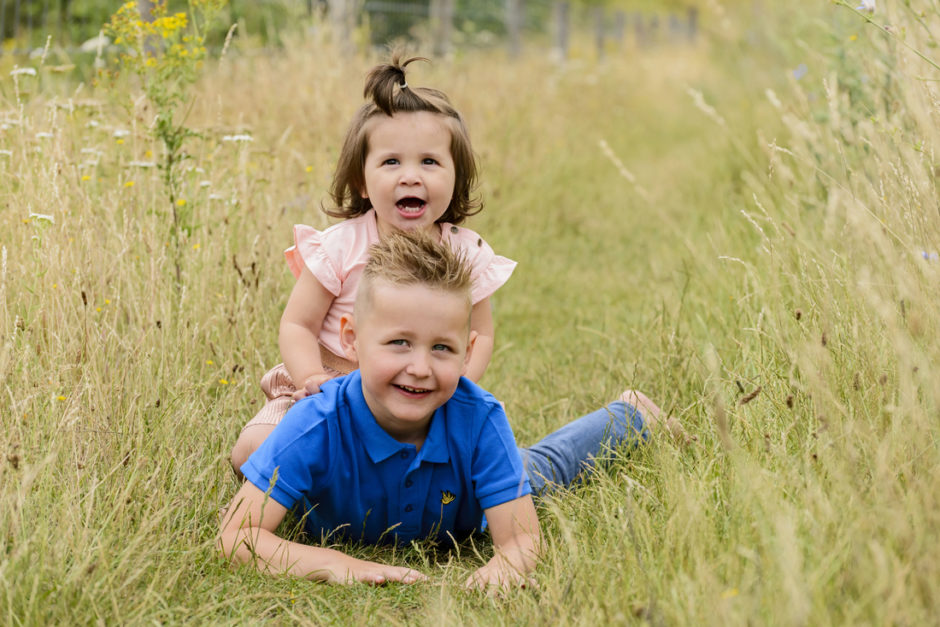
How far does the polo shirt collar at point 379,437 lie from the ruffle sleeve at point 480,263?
0.56m

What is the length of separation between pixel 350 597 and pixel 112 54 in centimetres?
623

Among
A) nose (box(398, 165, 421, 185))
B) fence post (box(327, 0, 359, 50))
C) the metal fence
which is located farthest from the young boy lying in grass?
fence post (box(327, 0, 359, 50))

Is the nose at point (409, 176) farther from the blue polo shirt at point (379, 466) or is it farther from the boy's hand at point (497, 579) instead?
the boy's hand at point (497, 579)

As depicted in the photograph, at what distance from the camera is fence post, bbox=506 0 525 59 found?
45.3 ft

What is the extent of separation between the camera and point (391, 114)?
110 inches

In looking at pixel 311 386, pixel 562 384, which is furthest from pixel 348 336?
pixel 562 384

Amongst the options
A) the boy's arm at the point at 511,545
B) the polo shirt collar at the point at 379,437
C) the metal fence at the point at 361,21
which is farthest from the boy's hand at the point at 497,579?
the metal fence at the point at 361,21

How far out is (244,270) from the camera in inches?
148

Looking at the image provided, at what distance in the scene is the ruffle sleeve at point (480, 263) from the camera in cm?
288

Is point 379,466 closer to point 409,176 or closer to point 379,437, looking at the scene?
point 379,437

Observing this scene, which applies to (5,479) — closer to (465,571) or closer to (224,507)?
(224,507)

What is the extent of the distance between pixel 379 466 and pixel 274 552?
0.33m

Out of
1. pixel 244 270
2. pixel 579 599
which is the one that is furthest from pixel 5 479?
pixel 244 270

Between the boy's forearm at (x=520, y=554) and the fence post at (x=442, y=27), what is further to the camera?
the fence post at (x=442, y=27)
